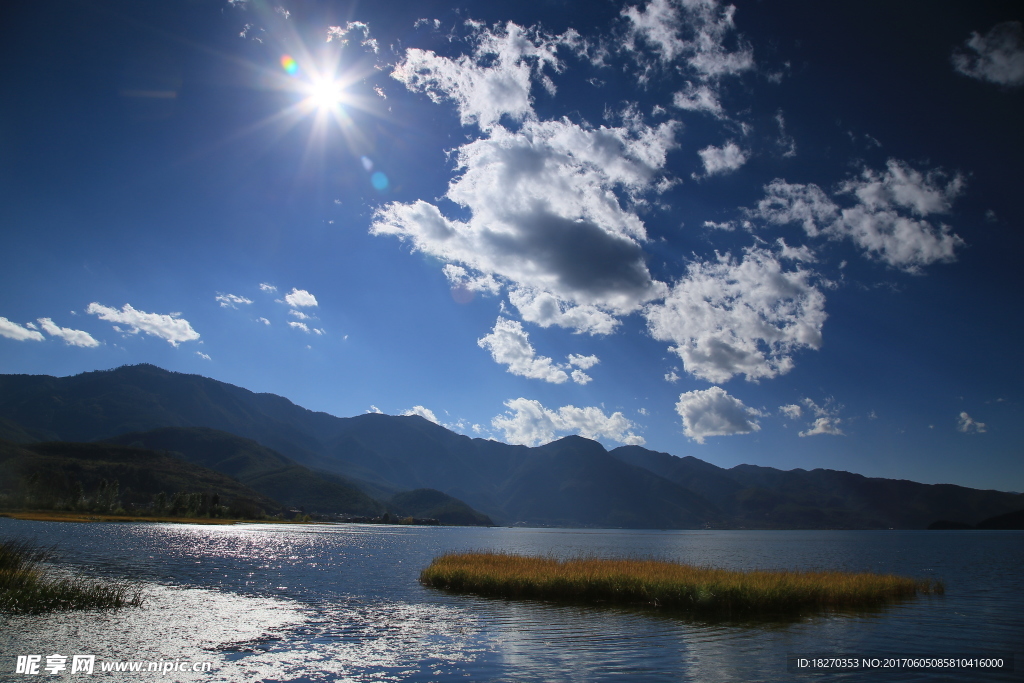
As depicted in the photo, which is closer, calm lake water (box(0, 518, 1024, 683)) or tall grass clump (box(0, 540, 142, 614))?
calm lake water (box(0, 518, 1024, 683))

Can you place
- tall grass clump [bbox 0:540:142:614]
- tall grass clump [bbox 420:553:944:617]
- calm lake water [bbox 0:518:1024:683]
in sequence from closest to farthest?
1. calm lake water [bbox 0:518:1024:683]
2. tall grass clump [bbox 0:540:142:614]
3. tall grass clump [bbox 420:553:944:617]

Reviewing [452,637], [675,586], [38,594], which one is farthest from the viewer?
[675,586]

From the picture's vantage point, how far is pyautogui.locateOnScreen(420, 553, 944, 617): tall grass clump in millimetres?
39281

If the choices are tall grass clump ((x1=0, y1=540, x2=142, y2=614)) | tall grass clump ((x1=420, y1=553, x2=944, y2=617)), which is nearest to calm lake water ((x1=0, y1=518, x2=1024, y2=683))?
tall grass clump ((x1=0, y1=540, x2=142, y2=614))

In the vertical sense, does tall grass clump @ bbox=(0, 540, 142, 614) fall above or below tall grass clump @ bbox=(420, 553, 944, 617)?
above

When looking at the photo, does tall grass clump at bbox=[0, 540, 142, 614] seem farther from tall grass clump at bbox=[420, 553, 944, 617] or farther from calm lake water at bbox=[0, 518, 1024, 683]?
tall grass clump at bbox=[420, 553, 944, 617]

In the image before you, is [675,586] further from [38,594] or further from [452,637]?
[38,594]

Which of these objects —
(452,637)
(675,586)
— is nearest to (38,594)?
(452,637)

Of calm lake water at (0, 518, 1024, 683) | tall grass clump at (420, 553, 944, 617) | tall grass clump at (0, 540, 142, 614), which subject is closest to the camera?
calm lake water at (0, 518, 1024, 683)

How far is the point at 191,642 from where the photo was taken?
979 inches

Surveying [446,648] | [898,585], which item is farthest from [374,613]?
[898,585]

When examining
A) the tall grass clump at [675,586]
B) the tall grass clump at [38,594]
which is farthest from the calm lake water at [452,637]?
the tall grass clump at [675,586]

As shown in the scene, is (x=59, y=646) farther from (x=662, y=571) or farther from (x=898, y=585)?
(x=898, y=585)

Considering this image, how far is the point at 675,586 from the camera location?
134 ft
